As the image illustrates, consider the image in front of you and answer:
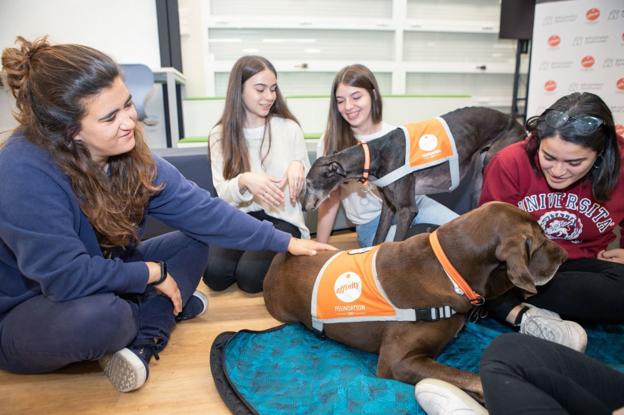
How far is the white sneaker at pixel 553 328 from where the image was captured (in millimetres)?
1877

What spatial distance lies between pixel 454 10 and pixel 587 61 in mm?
3107

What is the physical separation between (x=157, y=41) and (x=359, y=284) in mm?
6254

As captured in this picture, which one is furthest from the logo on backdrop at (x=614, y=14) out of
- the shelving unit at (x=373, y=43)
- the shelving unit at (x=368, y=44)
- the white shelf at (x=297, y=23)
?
the white shelf at (x=297, y=23)

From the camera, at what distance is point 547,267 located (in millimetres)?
1662

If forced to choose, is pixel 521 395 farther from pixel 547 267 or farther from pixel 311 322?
pixel 311 322

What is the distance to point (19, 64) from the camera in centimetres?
163

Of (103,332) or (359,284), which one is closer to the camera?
(103,332)

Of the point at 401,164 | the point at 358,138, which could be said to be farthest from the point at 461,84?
the point at 401,164

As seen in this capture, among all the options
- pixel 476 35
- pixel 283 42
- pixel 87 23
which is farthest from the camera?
pixel 476 35

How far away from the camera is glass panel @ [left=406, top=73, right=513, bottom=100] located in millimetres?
8242

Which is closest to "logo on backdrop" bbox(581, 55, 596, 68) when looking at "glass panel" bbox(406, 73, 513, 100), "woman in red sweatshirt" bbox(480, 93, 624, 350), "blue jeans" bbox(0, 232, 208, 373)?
"glass panel" bbox(406, 73, 513, 100)

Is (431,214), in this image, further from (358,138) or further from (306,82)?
(306,82)

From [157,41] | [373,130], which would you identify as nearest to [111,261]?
[373,130]

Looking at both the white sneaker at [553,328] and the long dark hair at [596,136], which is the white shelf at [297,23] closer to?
the long dark hair at [596,136]
